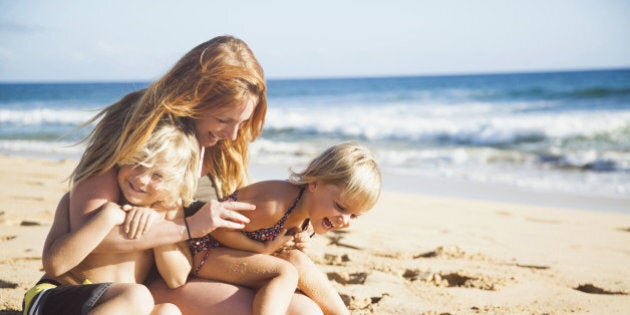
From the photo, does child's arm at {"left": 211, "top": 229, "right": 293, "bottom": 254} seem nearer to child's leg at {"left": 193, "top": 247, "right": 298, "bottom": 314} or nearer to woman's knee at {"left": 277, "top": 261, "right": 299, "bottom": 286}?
child's leg at {"left": 193, "top": 247, "right": 298, "bottom": 314}

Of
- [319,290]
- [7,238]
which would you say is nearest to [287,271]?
[319,290]

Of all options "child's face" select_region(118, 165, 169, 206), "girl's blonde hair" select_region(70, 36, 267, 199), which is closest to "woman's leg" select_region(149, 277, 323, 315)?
"child's face" select_region(118, 165, 169, 206)

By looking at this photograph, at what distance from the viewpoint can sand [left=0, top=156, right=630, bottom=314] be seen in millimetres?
3281

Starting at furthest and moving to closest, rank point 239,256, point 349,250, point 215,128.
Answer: point 349,250 → point 215,128 → point 239,256

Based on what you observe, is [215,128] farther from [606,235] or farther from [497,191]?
[497,191]

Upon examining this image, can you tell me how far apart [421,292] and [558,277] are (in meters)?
0.97

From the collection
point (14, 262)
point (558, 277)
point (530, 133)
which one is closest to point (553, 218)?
point (558, 277)

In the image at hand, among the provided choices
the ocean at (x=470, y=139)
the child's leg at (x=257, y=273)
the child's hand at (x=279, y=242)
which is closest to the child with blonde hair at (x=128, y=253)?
the child's leg at (x=257, y=273)

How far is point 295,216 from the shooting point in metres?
2.68

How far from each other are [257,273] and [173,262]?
0.35m

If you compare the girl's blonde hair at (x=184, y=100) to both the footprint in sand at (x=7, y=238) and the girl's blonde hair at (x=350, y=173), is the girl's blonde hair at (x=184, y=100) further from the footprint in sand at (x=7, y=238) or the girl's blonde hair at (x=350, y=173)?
the footprint in sand at (x=7, y=238)

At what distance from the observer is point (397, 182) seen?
7.88 metres

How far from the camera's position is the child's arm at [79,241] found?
2.19 meters

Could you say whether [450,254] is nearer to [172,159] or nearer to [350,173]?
[350,173]
